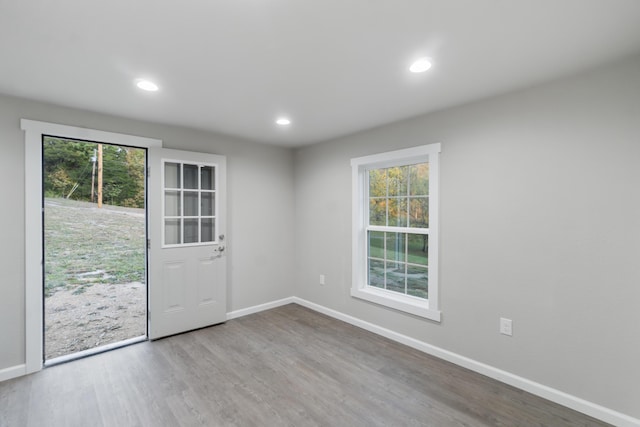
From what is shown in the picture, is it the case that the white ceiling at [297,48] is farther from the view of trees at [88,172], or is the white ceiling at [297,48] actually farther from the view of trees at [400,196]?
the view of trees at [88,172]

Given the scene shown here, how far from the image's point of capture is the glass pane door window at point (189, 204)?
337 centimetres

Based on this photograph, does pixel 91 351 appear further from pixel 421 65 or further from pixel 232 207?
pixel 421 65

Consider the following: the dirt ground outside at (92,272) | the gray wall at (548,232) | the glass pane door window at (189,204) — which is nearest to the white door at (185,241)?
the glass pane door window at (189,204)

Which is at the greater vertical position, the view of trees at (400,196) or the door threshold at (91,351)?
the view of trees at (400,196)

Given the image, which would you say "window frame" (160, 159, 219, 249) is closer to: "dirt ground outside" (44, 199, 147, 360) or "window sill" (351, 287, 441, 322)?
"dirt ground outside" (44, 199, 147, 360)

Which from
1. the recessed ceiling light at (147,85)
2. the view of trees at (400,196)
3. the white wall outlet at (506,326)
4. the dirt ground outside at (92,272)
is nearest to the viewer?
the recessed ceiling light at (147,85)

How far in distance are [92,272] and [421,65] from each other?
5.78 meters

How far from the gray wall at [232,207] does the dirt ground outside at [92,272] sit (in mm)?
1179

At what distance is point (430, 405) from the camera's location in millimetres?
2113

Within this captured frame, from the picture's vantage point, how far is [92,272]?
4922mm

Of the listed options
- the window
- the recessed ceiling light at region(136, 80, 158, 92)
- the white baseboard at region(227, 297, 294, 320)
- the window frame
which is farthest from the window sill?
the recessed ceiling light at region(136, 80, 158, 92)

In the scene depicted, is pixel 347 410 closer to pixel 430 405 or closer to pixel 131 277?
pixel 430 405

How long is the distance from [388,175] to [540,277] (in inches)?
70.3

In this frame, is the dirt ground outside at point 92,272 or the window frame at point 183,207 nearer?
the window frame at point 183,207
